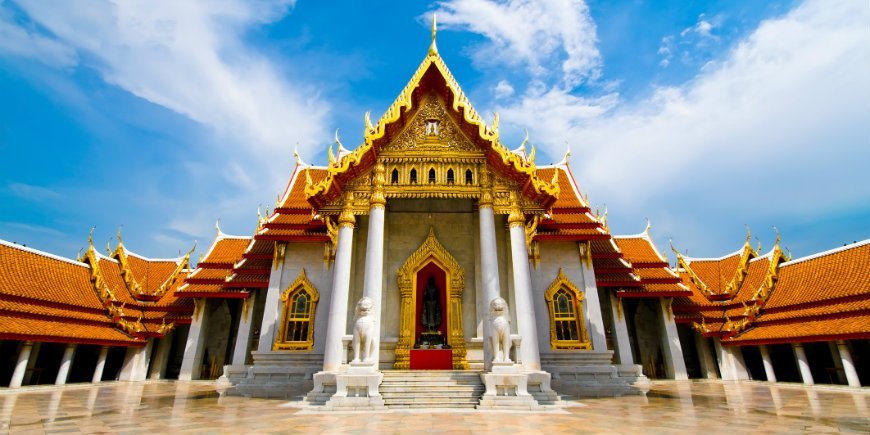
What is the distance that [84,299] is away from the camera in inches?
625

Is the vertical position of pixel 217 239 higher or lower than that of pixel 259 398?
higher

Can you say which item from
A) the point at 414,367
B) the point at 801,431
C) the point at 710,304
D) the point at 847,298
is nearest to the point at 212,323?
the point at 414,367

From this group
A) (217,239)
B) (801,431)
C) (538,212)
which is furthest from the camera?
(217,239)

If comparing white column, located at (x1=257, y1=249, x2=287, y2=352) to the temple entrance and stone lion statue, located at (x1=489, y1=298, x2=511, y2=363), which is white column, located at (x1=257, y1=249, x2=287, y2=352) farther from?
stone lion statue, located at (x1=489, y1=298, x2=511, y2=363)

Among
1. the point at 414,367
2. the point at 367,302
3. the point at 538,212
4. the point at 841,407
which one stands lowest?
the point at 841,407

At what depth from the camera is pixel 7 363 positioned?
49.1ft

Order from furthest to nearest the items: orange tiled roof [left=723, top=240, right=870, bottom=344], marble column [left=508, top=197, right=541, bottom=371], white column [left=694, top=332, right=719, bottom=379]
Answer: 1. white column [left=694, top=332, right=719, bottom=379]
2. orange tiled roof [left=723, top=240, right=870, bottom=344]
3. marble column [left=508, top=197, right=541, bottom=371]

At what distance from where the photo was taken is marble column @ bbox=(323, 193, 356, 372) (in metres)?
8.54

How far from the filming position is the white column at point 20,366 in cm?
1238

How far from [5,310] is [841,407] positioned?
21.3 meters

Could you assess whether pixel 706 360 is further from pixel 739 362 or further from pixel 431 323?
pixel 431 323

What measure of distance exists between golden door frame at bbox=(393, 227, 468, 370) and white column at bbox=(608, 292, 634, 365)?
6024 mm

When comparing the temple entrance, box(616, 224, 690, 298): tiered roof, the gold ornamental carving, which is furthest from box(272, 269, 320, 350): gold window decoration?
box(616, 224, 690, 298): tiered roof

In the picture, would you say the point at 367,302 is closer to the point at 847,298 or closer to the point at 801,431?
the point at 801,431
